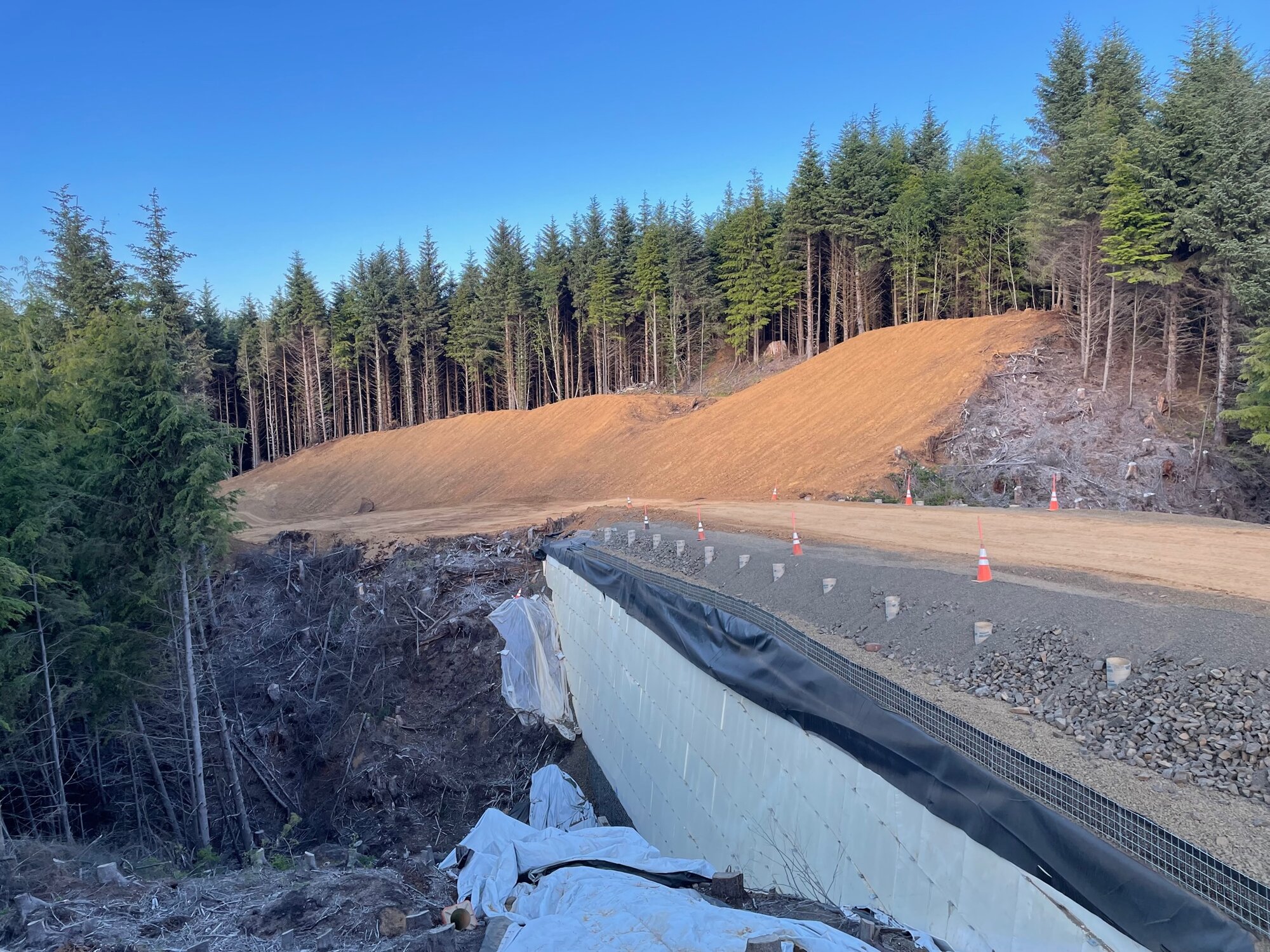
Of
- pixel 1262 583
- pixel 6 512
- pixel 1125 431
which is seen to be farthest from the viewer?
pixel 1125 431

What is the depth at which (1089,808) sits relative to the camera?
3.77 metres

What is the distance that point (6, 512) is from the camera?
10.4 metres

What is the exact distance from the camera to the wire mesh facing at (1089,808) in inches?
120

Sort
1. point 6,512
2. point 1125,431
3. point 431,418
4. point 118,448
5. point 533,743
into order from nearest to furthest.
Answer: point 6,512 < point 118,448 < point 533,743 < point 1125,431 < point 431,418

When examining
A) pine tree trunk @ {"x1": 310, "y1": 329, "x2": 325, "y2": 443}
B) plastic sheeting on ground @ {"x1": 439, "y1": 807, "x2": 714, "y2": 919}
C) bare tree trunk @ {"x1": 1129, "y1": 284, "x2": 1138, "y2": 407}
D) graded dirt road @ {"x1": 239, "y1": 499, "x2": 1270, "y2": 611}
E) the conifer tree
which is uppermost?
the conifer tree

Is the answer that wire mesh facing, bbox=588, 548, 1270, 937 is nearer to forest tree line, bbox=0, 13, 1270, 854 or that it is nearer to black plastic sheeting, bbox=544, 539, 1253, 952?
black plastic sheeting, bbox=544, 539, 1253, 952

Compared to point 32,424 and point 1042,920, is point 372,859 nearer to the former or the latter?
point 1042,920

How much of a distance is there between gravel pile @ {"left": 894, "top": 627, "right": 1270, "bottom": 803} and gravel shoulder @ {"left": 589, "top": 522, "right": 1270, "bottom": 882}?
0.01m

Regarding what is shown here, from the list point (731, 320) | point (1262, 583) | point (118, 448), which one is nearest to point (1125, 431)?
point (1262, 583)

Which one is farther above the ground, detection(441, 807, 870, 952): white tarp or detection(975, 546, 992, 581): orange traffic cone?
detection(975, 546, 992, 581): orange traffic cone

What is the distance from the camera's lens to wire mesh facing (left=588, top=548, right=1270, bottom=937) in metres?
3.05

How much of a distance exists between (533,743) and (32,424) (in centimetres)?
1066

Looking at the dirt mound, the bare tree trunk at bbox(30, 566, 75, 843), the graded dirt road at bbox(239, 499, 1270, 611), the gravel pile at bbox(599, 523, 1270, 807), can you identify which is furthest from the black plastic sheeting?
the dirt mound

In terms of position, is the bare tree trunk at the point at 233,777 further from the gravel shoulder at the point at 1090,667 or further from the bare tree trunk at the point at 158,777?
the gravel shoulder at the point at 1090,667
